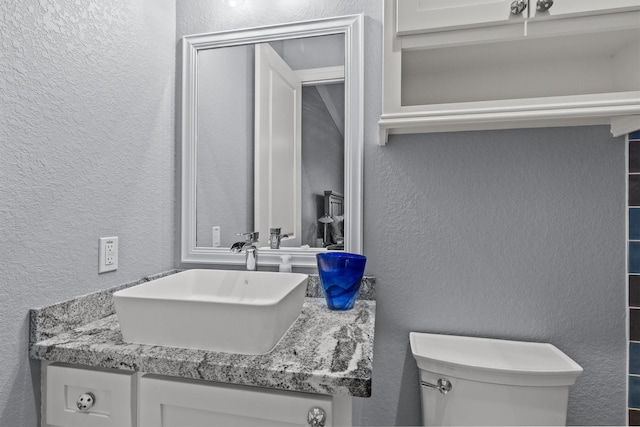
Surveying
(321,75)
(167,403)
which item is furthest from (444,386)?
(321,75)

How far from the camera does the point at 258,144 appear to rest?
1.44 meters

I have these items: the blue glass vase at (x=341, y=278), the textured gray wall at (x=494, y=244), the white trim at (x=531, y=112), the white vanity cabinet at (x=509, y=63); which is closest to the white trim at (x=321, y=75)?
the textured gray wall at (x=494, y=244)

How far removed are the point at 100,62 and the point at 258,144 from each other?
0.57 meters

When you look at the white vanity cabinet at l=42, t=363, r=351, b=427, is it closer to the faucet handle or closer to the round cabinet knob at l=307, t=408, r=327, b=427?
the round cabinet knob at l=307, t=408, r=327, b=427

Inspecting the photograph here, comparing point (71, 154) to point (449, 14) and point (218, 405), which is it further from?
point (449, 14)

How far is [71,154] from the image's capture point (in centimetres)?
100

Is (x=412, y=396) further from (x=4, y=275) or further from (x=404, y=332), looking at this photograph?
(x=4, y=275)

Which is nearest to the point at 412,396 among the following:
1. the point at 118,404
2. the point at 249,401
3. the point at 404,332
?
the point at 404,332

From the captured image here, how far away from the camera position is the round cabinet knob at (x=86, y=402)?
85 centimetres

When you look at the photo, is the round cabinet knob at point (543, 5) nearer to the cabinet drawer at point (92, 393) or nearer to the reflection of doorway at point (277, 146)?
the reflection of doorway at point (277, 146)

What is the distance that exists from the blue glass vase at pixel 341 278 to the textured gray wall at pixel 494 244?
18 cm

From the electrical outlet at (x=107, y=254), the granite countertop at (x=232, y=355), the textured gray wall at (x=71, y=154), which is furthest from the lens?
the electrical outlet at (x=107, y=254)

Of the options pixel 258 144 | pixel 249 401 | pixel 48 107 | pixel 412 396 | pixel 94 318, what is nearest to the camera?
pixel 249 401

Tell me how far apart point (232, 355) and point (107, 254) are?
58 cm
